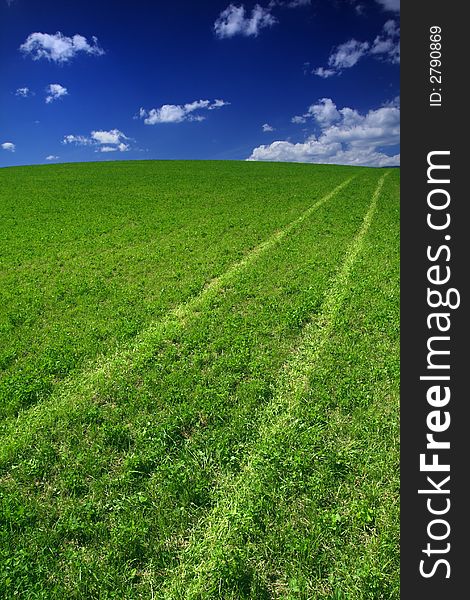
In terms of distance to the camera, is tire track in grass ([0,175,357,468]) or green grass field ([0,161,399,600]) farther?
tire track in grass ([0,175,357,468])

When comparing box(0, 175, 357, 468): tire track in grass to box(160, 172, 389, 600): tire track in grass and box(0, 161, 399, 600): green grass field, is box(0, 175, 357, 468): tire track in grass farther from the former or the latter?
box(160, 172, 389, 600): tire track in grass

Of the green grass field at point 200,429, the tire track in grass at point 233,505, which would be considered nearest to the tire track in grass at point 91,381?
the green grass field at point 200,429

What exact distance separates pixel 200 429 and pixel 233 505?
1778 millimetres

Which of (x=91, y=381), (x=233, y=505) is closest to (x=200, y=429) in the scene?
(x=233, y=505)

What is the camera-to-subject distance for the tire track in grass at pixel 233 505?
195 inches

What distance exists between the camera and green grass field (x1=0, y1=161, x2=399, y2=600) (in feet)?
16.8

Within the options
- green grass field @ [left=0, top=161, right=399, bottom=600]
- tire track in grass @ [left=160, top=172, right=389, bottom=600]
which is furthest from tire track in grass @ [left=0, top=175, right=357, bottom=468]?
tire track in grass @ [left=160, top=172, right=389, bottom=600]

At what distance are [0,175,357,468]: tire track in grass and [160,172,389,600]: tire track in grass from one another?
341 cm

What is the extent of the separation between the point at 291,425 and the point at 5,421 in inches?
216

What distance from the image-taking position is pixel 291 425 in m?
7.42

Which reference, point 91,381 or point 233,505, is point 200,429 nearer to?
point 233,505

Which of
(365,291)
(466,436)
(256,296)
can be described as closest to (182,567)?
(466,436)

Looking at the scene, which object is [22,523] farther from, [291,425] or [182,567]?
[291,425]

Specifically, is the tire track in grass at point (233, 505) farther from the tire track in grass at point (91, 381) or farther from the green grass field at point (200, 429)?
the tire track in grass at point (91, 381)
